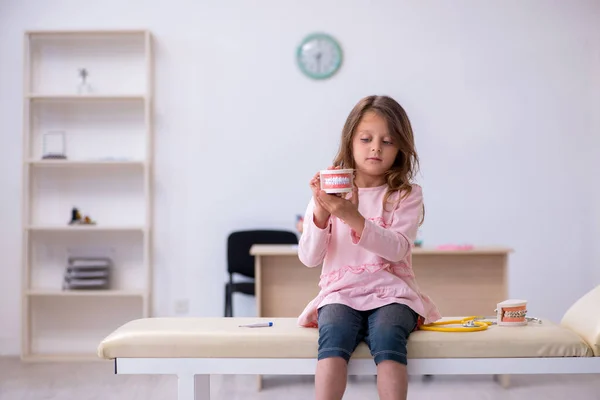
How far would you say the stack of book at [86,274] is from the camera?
4211 mm

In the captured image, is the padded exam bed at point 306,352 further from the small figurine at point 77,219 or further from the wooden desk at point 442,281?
the small figurine at point 77,219

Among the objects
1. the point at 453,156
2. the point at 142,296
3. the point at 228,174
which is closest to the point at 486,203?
the point at 453,156

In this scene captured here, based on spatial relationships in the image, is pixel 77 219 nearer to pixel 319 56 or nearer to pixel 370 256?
pixel 319 56

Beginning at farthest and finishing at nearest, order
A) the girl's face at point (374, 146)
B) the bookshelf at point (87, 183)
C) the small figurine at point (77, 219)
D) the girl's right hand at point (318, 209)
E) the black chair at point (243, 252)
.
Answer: the bookshelf at point (87, 183), the small figurine at point (77, 219), the black chair at point (243, 252), the girl's face at point (374, 146), the girl's right hand at point (318, 209)

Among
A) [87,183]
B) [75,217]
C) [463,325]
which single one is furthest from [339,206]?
[87,183]

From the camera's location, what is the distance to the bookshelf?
4.39m

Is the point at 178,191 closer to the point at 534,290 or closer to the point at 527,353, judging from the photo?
the point at 534,290

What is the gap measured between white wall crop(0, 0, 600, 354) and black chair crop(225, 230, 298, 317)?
0.55ft

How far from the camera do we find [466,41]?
14.5ft

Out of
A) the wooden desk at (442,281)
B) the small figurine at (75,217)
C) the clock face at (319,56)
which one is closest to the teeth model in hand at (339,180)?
the wooden desk at (442,281)

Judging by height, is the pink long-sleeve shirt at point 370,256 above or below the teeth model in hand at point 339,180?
below

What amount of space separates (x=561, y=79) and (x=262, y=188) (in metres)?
1.93

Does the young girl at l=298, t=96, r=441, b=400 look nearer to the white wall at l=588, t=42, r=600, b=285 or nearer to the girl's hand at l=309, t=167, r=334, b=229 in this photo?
the girl's hand at l=309, t=167, r=334, b=229

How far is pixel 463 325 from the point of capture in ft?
6.61
